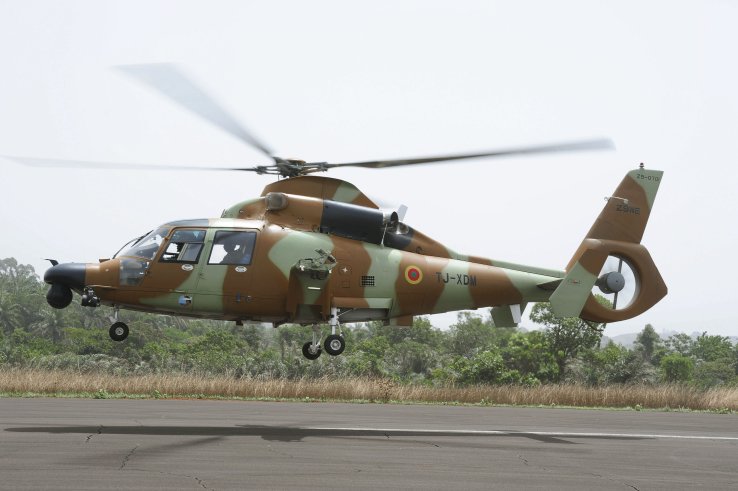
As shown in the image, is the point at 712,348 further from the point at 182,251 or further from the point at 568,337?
the point at 182,251

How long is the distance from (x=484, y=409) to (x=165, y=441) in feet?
43.0

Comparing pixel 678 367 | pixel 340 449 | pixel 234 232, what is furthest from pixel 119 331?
pixel 678 367

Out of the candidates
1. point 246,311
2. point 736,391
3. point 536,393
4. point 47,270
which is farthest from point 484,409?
point 47,270

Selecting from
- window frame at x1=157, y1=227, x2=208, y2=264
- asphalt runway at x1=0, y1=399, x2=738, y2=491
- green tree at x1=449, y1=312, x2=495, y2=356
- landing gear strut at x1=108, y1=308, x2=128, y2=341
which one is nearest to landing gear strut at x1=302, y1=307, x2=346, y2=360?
asphalt runway at x1=0, y1=399, x2=738, y2=491

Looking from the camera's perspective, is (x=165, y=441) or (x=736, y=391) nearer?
(x=165, y=441)

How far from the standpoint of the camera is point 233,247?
65.7ft

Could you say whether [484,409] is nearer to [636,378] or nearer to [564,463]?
[564,463]

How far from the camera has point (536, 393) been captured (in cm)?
3066

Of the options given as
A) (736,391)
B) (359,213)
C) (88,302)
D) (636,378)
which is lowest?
(636,378)

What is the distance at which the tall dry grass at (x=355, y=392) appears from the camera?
2773cm

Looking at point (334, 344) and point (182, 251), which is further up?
point (182, 251)

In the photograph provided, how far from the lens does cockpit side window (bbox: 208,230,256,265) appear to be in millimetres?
19969

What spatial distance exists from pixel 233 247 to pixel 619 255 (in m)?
10.9

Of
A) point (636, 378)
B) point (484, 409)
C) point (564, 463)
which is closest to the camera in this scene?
point (564, 463)
